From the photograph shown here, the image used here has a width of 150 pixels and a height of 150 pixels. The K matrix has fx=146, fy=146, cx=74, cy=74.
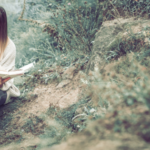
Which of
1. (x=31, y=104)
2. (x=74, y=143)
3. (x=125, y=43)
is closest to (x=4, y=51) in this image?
(x=31, y=104)

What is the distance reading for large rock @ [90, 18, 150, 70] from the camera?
2137 mm

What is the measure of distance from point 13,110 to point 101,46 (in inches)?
72.8

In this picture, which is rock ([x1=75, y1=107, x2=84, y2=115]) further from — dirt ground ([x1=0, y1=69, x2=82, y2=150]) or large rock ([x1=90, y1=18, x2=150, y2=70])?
large rock ([x1=90, y1=18, x2=150, y2=70])

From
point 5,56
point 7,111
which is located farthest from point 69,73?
point 7,111

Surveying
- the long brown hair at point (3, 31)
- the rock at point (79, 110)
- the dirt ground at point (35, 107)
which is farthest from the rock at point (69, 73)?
the long brown hair at point (3, 31)

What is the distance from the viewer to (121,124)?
1.98 feet

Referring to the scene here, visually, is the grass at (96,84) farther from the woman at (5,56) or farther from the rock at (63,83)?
the woman at (5,56)

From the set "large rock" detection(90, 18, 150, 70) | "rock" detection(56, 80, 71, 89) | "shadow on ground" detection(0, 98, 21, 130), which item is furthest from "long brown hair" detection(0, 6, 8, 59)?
"large rock" detection(90, 18, 150, 70)

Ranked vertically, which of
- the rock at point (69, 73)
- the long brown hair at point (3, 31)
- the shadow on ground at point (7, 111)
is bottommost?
the shadow on ground at point (7, 111)

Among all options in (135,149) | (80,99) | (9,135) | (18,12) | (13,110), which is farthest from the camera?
(18,12)

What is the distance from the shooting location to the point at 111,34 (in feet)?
7.97

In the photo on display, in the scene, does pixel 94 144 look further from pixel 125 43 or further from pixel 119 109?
pixel 125 43

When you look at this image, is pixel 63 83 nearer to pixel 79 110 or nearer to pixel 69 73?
pixel 69 73

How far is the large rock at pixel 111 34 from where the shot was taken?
2.14m
